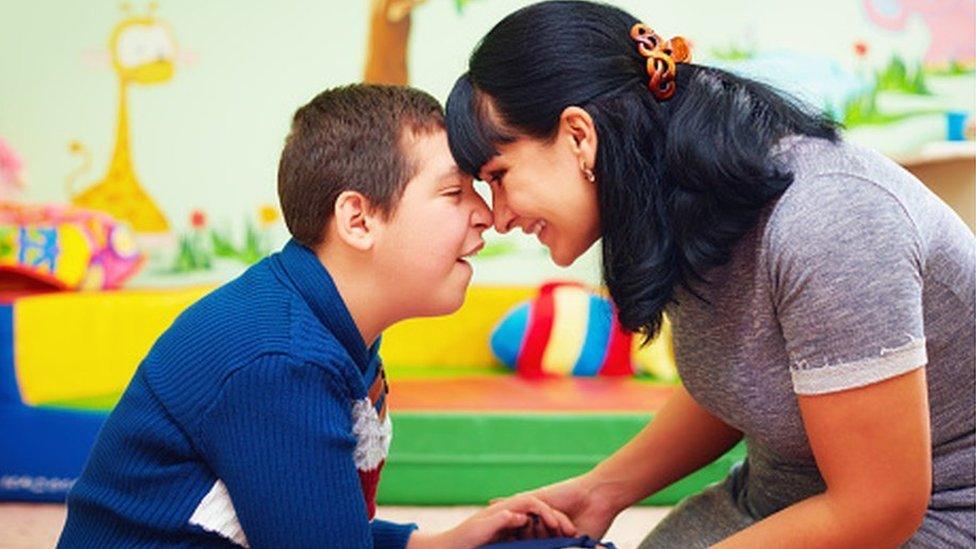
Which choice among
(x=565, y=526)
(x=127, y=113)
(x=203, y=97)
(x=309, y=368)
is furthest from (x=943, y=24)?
(x=309, y=368)

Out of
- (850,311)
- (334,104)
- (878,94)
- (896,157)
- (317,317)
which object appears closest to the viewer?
(850,311)

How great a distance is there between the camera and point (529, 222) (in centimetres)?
125

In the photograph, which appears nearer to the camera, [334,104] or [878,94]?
[334,104]

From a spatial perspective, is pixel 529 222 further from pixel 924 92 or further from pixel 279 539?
pixel 924 92

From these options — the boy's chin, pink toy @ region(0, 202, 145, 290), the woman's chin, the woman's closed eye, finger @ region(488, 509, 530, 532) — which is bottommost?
pink toy @ region(0, 202, 145, 290)

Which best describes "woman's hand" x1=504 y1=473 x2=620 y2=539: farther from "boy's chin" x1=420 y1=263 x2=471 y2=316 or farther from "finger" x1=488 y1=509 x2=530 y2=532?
"boy's chin" x1=420 y1=263 x2=471 y2=316

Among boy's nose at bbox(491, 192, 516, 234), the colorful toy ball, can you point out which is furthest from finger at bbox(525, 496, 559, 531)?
the colorful toy ball

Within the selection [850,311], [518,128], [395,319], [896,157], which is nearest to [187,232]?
[896,157]

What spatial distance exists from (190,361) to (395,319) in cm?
27

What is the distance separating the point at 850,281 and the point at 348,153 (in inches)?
21.6

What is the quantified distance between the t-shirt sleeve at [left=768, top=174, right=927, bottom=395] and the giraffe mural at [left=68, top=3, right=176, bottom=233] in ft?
8.51

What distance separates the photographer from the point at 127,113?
3.41 metres

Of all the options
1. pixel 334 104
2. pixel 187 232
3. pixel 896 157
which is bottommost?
pixel 187 232

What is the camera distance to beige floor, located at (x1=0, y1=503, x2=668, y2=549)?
2400 mm
